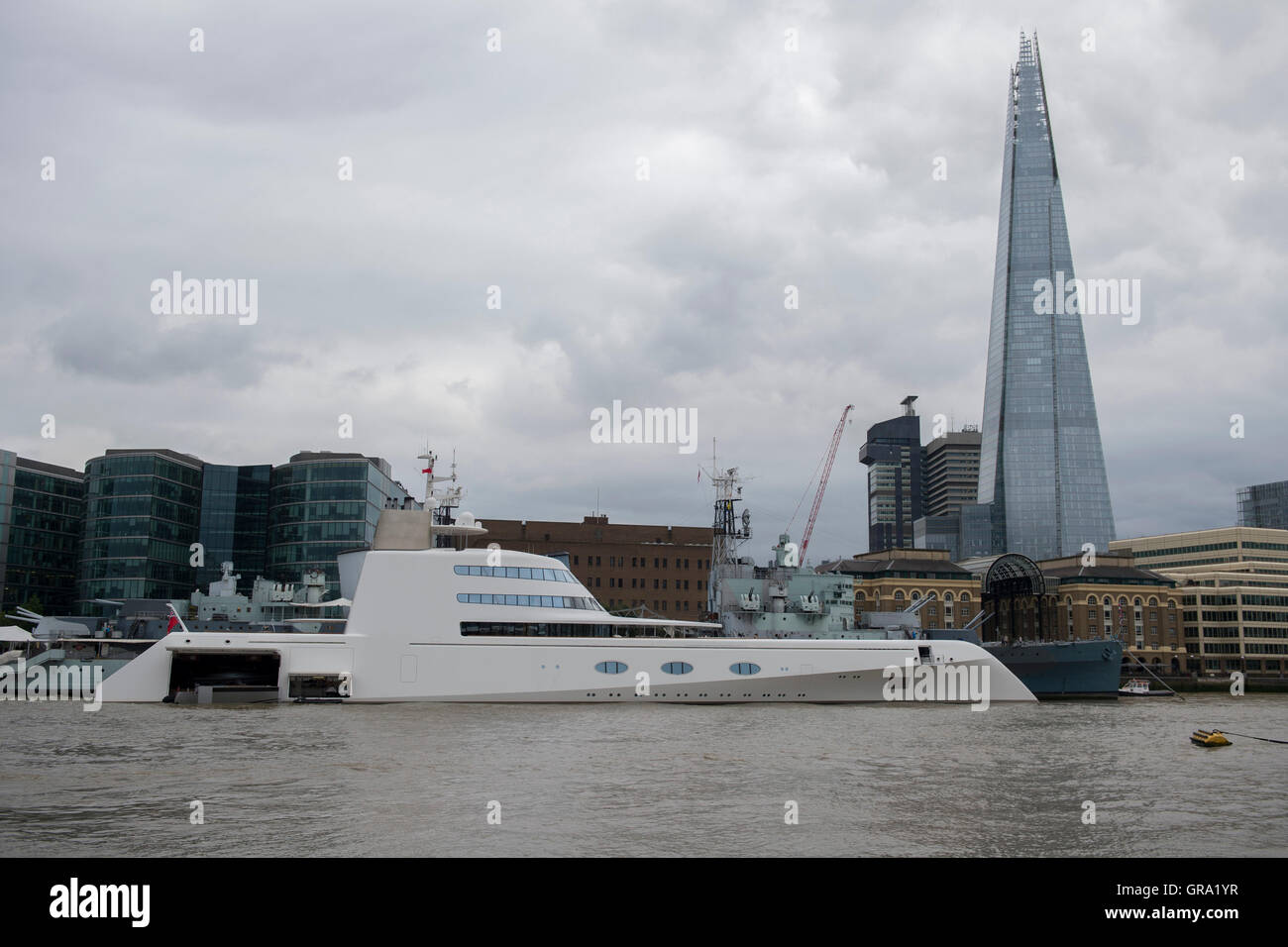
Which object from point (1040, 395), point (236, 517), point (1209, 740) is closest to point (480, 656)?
point (1209, 740)

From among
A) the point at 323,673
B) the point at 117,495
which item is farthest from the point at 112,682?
the point at 117,495

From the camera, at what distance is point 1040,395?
16350cm

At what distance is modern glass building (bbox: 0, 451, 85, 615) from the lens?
104m

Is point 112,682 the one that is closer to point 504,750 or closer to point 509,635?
point 509,635

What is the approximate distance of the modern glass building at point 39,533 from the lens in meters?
104

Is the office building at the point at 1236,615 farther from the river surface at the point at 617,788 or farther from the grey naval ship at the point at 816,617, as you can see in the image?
the river surface at the point at 617,788

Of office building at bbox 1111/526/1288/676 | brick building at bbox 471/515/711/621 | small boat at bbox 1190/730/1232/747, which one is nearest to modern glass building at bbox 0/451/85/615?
brick building at bbox 471/515/711/621

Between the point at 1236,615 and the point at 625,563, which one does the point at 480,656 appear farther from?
the point at 1236,615

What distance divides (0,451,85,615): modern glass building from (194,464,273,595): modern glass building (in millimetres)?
14716

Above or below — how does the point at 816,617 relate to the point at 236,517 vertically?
below

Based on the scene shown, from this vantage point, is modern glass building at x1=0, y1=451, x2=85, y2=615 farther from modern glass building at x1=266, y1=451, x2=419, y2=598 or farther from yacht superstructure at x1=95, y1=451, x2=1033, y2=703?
yacht superstructure at x1=95, y1=451, x2=1033, y2=703

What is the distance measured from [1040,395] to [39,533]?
478 ft
